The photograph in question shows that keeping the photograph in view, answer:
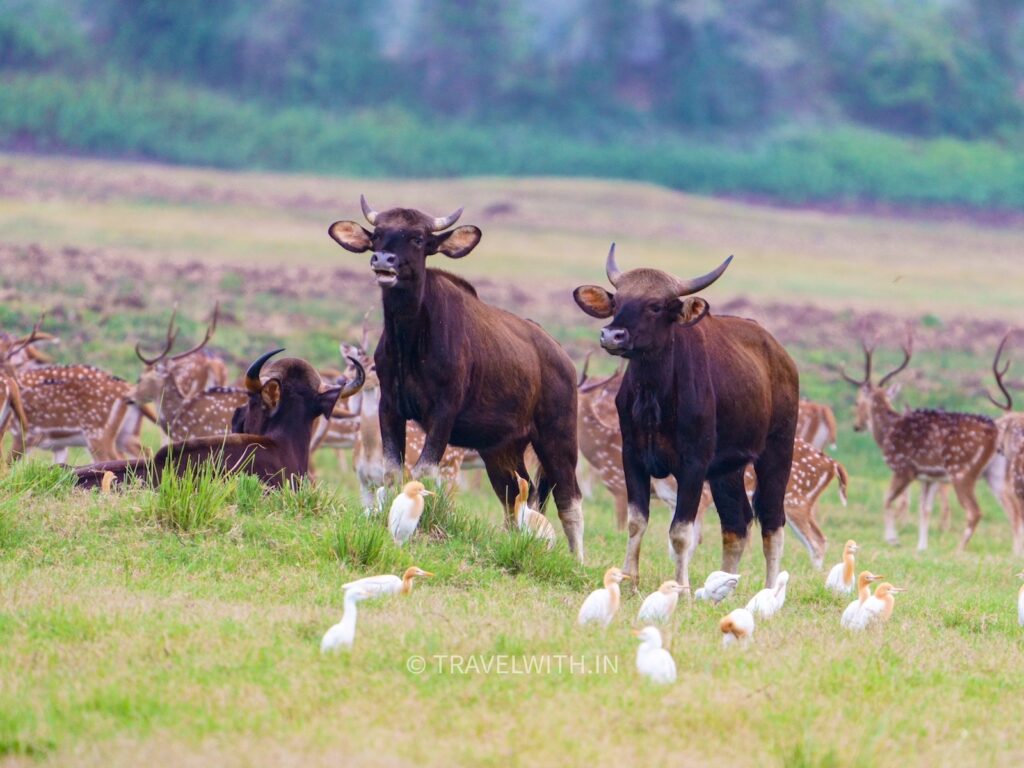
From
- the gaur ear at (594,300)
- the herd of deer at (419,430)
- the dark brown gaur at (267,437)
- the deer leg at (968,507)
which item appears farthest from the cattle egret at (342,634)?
the deer leg at (968,507)

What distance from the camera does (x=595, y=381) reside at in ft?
67.5

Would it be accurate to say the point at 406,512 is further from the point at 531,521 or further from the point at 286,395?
the point at 286,395

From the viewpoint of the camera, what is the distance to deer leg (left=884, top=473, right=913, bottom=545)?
1752 centimetres

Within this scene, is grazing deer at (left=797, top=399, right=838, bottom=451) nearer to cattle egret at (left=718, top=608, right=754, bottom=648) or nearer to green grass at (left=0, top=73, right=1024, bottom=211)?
cattle egret at (left=718, top=608, right=754, bottom=648)

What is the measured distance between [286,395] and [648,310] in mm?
3172

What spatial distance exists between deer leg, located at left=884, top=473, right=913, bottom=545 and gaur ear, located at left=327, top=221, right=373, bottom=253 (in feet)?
26.3

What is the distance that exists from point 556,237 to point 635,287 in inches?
Answer: 1426

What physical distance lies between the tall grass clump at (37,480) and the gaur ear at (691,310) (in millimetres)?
3914

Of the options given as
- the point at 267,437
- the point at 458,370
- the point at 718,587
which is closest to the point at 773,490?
the point at 718,587

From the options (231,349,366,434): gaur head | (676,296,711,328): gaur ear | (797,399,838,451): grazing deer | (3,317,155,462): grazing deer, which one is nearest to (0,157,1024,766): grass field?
(231,349,366,434): gaur head

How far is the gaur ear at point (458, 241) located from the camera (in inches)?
445

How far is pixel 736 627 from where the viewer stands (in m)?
8.47

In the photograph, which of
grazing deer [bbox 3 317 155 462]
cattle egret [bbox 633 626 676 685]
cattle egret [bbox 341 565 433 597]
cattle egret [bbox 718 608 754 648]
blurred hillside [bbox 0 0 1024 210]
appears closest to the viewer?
cattle egret [bbox 633 626 676 685]

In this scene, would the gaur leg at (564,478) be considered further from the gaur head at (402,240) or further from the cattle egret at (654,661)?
the cattle egret at (654,661)
